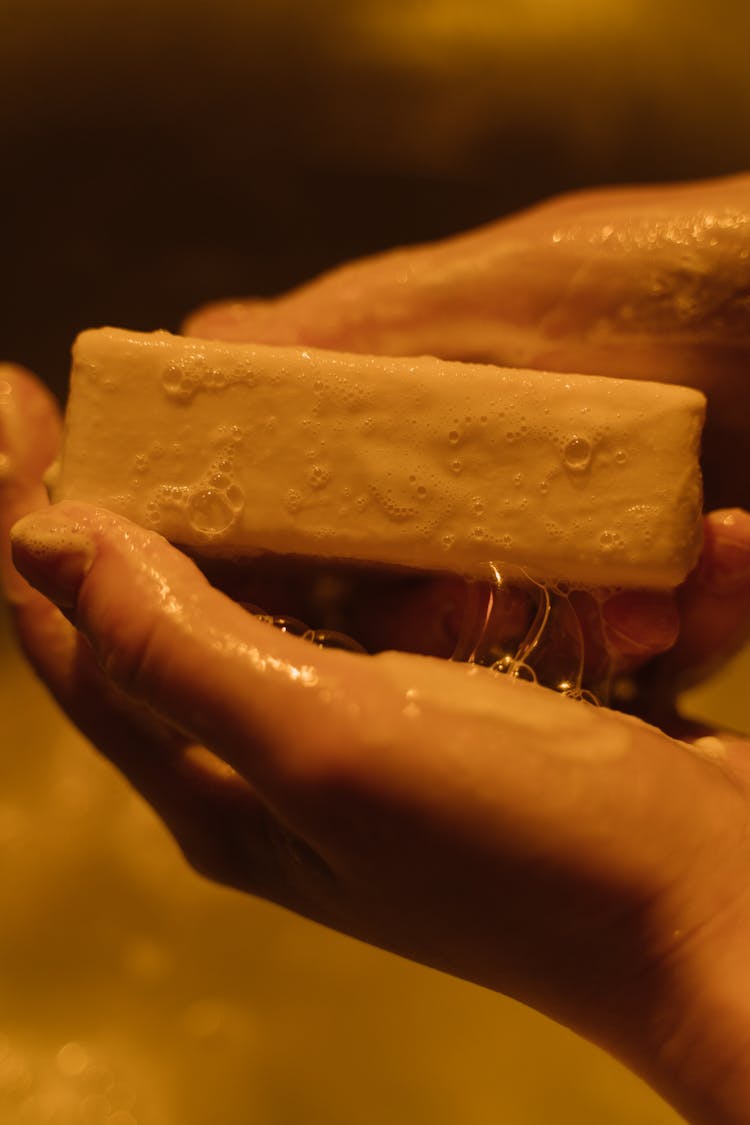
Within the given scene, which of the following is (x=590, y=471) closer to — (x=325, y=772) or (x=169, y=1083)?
(x=325, y=772)

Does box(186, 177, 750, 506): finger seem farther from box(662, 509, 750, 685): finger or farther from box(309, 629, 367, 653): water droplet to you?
box(309, 629, 367, 653): water droplet

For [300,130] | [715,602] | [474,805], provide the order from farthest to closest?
[300,130] < [715,602] < [474,805]

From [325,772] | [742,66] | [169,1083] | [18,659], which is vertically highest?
[742,66]

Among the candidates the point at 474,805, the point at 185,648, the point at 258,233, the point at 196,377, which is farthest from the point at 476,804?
the point at 258,233

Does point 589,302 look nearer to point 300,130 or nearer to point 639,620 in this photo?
point 639,620

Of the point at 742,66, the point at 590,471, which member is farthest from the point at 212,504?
the point at 742,66

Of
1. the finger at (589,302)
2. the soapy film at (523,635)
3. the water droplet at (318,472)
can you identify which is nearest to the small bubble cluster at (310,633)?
the soapy film at (523,635)
